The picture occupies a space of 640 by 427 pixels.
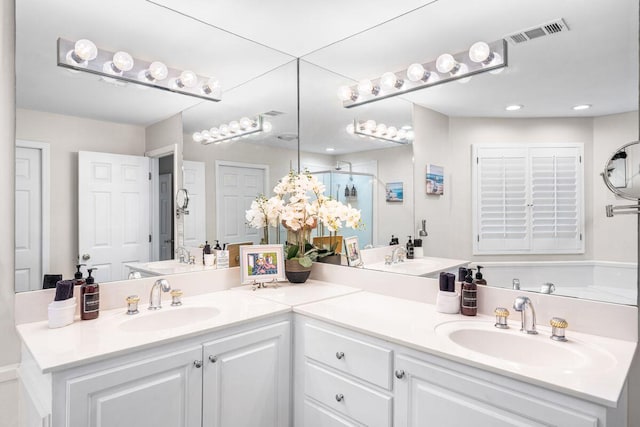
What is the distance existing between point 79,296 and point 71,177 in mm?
538

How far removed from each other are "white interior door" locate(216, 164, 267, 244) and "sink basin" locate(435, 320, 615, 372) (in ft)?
4.58

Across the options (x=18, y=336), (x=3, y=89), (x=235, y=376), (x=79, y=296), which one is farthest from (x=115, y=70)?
(x=235, y=376)

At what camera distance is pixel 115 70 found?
1.78m

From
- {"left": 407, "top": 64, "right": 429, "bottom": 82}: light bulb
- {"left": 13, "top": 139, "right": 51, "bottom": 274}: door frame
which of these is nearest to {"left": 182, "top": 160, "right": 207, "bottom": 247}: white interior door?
{"left": 13, "top": 139, "right": 51, "bottom": 274}: door frame

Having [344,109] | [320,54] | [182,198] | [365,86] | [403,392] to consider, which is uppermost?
[320,54]

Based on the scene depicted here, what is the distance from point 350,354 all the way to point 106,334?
94cm

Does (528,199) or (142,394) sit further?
(528,199)

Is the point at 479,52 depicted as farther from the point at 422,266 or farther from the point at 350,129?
the point at 422,266

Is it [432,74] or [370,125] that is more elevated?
[432,74]

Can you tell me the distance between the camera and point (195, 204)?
219cm

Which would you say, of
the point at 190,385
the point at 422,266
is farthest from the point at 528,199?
the point at 190,385

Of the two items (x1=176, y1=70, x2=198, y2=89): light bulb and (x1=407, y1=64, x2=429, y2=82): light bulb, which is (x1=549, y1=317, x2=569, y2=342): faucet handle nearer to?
(x1=407, y1=64, x2=429, y2=82): light bulb

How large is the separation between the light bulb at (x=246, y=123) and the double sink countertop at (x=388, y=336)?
3.63 feet

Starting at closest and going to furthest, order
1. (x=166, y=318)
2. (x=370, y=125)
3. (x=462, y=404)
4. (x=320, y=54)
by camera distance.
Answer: (x=462, y=404) < (x=166, y=318) < (x=370, y=125) < (x=320, y=54)
